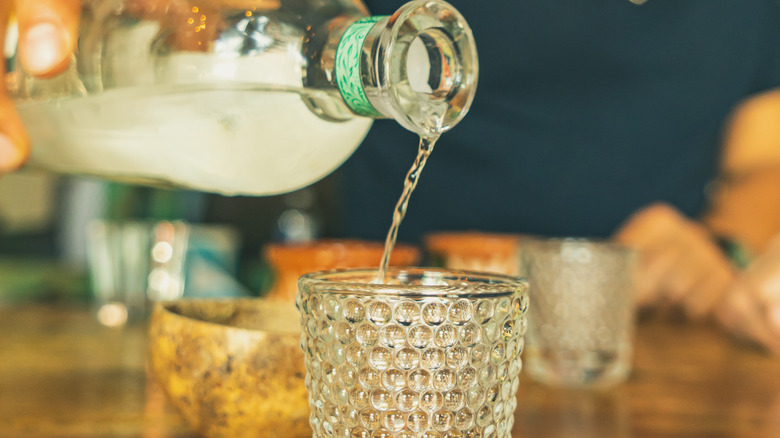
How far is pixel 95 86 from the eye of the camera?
0.66m

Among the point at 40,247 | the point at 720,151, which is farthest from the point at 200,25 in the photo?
the point at 40,247

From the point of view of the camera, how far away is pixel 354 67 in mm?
481

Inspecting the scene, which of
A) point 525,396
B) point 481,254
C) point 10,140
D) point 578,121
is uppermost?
point 578,121

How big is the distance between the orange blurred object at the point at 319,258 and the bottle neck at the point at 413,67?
38 centimetres

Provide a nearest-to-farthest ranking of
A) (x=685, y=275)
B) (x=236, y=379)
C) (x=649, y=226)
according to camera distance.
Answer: (x=236, y=379) → (x=685, y=275) → (x=649, y=226)

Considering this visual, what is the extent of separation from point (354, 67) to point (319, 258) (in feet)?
1.42

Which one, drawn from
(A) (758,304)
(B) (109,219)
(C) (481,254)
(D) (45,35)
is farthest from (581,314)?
(B) (109,219)

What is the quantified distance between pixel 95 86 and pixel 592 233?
1251 mm

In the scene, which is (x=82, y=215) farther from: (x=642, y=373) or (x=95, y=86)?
(x=642, y=373)

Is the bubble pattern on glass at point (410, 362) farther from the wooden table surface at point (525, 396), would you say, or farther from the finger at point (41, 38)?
the finger at point (41, 38)

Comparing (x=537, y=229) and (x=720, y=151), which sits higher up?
(x=720, y=151)

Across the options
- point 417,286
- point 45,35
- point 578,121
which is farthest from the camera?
point 578,121

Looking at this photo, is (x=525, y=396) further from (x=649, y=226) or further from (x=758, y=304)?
(x=649, y=226)

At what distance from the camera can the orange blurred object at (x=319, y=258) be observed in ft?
2.89
